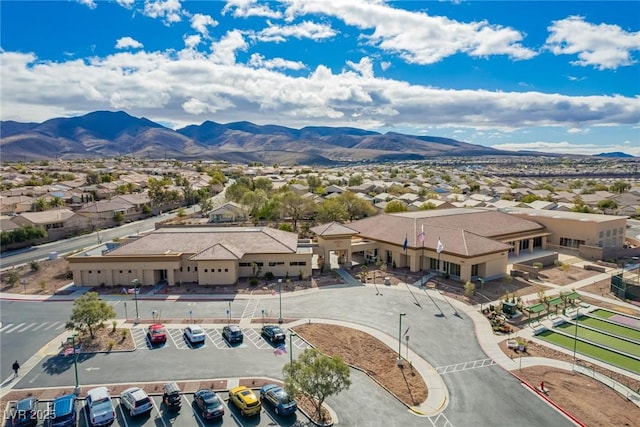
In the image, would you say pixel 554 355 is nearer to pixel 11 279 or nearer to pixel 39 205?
pixel 11 279

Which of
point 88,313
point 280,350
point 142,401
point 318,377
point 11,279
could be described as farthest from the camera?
point 11,279

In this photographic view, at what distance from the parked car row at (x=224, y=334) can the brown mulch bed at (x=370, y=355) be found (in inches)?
105

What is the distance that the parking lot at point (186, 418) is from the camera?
88.2 ft

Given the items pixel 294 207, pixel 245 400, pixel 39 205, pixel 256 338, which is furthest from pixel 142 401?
pixel 39 205

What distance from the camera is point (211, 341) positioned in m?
38.2

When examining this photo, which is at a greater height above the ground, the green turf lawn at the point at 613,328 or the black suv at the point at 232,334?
the black suv at the point at 232,334

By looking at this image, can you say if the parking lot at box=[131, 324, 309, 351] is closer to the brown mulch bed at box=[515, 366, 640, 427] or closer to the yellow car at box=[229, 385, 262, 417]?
the yellow car at box=[229, 385, 262, 417]

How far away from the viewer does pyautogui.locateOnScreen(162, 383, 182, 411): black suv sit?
28020 mm

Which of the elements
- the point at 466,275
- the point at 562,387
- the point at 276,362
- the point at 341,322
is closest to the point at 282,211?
the point at 466,275

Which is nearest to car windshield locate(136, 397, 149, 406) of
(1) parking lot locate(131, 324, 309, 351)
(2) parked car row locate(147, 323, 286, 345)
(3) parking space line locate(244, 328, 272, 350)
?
(1) parking lot locate(131, 324, 309, 351)

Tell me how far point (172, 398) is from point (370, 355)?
52.3 feet

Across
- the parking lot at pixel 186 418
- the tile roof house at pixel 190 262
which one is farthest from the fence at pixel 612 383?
the tile roof house at pixel 190 262

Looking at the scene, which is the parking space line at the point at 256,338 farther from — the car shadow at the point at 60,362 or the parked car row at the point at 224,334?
the car shadow at the point at 60,362

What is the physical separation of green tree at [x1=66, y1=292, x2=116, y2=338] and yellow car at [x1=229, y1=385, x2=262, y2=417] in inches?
664
